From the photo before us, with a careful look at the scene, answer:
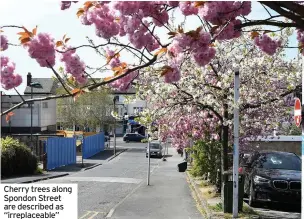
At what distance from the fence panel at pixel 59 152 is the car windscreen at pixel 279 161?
778 inches

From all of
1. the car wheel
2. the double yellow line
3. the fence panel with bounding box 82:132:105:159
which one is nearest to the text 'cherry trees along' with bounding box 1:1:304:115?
the double yellow line

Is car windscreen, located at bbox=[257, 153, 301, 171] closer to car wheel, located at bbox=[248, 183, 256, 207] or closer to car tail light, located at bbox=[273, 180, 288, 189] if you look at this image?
car wheel, located at bbox=[248, 183, 256, 207]

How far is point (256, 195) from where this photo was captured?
14.3 metres

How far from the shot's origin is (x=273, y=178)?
1412 centimetres

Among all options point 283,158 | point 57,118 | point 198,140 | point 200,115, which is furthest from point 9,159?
point 57,118

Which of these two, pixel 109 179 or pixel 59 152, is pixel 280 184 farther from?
pixel 59 152

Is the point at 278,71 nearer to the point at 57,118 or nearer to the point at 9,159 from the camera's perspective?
the point at 9,159

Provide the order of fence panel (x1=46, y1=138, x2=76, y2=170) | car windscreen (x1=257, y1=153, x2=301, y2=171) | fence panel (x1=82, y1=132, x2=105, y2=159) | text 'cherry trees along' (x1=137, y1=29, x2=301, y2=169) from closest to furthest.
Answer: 1. text 'cherry trees along' (x1=137, y1=29, x2=301, y2=169)
2. car windscreen (x1=257, y1=153, x2=301, y2=171)
3. fence panel (x1=46, y1=138, x2=76, y2=170)
4. fence panel (x1=82, y1=132, x2=105, y2=159)

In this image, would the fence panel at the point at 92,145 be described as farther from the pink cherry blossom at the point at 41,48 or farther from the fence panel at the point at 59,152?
the pink cherry blossom at the point at 41,48

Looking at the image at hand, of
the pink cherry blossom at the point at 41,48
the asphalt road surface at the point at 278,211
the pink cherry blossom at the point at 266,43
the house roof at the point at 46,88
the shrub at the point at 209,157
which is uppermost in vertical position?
the house roof at the point at 46,88

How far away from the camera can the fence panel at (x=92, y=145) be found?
4312 centimetres

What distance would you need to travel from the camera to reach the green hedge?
27109mm

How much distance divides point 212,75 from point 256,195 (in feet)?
12.4

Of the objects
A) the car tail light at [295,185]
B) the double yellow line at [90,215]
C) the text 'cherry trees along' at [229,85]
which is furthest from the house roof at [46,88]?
the car tail light at [295,185]
